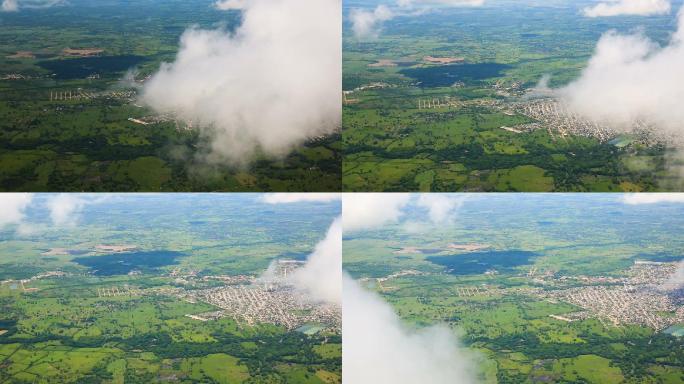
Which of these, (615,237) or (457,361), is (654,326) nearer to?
(615,237)

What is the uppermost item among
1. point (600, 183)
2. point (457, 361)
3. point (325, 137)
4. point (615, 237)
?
point (325, 137)

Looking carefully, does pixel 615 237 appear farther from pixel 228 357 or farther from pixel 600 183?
pixel 228 357

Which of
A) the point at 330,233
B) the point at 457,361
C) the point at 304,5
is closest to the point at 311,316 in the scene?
the point at 330,233

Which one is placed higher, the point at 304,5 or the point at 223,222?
the point at 304,5

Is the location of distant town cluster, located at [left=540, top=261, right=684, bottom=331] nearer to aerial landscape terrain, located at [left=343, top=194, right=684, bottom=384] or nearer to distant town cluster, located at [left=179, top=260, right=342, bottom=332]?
aerial landscape terrain, located at [left=343, top=194, right=684, bottom=384]

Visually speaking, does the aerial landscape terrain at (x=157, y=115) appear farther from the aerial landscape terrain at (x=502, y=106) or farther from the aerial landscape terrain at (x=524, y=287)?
the aerial landscape terrain at (x=524, y=287)
